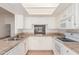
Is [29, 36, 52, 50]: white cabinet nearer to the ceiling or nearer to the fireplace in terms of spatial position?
the fireplace

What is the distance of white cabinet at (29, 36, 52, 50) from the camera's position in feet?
20.0

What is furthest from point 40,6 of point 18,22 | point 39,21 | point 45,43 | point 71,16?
point 39,21

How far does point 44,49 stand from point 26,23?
1.72 m

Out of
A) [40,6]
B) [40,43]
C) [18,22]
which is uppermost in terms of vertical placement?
[40,6]

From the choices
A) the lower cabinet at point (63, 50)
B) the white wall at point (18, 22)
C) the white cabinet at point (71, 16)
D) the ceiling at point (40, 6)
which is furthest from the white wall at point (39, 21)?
the lower cabinet at point (63, 50)

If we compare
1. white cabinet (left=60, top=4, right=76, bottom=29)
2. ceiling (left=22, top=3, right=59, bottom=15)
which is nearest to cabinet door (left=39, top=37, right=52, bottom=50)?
white cabinet (left=60, top=4, right=76, bottom=29)

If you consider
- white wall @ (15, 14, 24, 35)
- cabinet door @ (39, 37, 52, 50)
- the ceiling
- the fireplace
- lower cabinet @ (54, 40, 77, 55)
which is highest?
the ceiling

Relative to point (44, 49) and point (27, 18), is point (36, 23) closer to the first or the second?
point (27, 18)

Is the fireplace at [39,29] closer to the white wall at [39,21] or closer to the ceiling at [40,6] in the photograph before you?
the white wall at [39,21]

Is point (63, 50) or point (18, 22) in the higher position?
point (18, 22)

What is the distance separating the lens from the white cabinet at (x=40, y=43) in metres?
6.11

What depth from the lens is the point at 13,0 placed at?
1.12 meters

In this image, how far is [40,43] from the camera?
621 cm

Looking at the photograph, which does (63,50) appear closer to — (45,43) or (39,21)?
(45,43)
